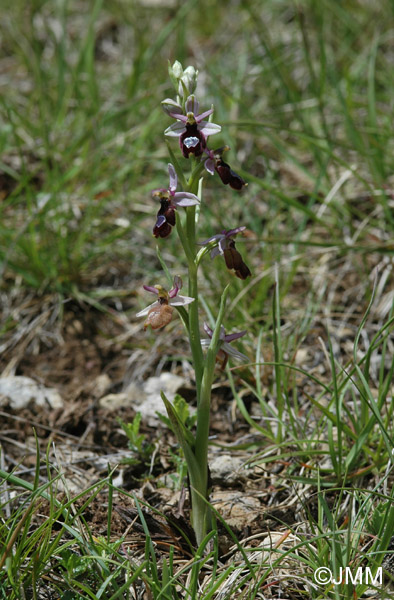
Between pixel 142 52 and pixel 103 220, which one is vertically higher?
pixel 142 52

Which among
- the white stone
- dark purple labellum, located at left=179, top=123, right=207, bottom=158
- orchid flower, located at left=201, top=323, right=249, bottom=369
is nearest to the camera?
dark purple labellum, located at left=179, top=123, right=207, bottom=158

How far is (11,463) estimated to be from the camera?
229cm

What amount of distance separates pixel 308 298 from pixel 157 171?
1.40 metres

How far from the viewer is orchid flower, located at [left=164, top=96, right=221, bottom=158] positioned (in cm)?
168

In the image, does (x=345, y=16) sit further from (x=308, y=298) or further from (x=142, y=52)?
(x=308, y=298)

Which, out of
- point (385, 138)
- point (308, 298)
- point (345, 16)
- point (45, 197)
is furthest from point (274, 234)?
point (345, 16)

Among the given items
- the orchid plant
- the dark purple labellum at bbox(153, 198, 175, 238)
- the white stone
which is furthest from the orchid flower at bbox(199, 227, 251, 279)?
the white stone

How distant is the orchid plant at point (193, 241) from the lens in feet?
5.58

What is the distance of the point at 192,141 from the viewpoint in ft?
5.51

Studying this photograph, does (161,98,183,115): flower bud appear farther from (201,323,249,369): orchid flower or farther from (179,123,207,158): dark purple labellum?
(201,323,249,369): orchid flower

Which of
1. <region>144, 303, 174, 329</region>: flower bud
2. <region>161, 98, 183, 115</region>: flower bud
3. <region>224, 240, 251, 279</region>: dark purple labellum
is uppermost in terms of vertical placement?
<region>161, 98, 183, 115</region>: flower bud

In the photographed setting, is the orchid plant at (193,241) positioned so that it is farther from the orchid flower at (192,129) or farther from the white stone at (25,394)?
the white stone at (25,394)

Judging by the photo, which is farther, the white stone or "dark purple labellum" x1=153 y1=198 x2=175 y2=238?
the white stone

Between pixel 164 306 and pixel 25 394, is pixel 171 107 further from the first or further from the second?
pixel 25 394
